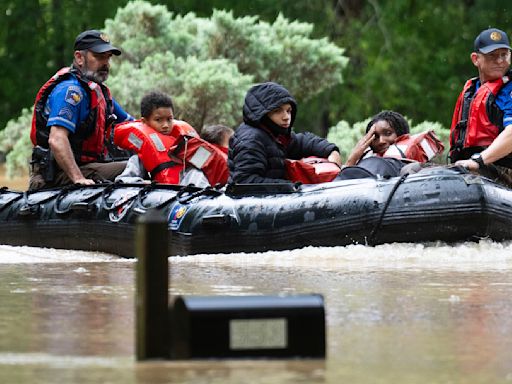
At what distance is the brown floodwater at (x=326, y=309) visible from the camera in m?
5.28

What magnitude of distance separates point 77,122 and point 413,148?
281 centimetres

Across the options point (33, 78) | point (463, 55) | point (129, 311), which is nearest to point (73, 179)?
point (129, 311)

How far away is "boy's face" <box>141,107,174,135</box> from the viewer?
39.6 ft

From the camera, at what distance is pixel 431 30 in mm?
32188

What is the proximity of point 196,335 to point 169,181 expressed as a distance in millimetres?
6501

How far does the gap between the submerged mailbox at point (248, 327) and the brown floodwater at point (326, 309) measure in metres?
0.05

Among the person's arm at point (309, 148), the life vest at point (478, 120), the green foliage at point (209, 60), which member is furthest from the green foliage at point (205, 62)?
the life vest at point (478, 120)

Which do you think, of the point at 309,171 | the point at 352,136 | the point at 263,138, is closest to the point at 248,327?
the point at 263,138

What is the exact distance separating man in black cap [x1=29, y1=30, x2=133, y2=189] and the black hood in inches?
64.2

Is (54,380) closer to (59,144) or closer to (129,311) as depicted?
(129,311)

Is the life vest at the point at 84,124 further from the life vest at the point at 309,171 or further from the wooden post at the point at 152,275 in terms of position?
the wooden post at the point at 152,275

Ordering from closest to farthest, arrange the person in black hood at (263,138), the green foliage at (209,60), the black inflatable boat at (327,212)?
the black inflatable boat at (327,212)
the person in black hood at (263,138)
the green foliage at (209,60)

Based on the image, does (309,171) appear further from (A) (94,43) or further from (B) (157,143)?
(A) (94,43)

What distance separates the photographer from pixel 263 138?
1098 cm
